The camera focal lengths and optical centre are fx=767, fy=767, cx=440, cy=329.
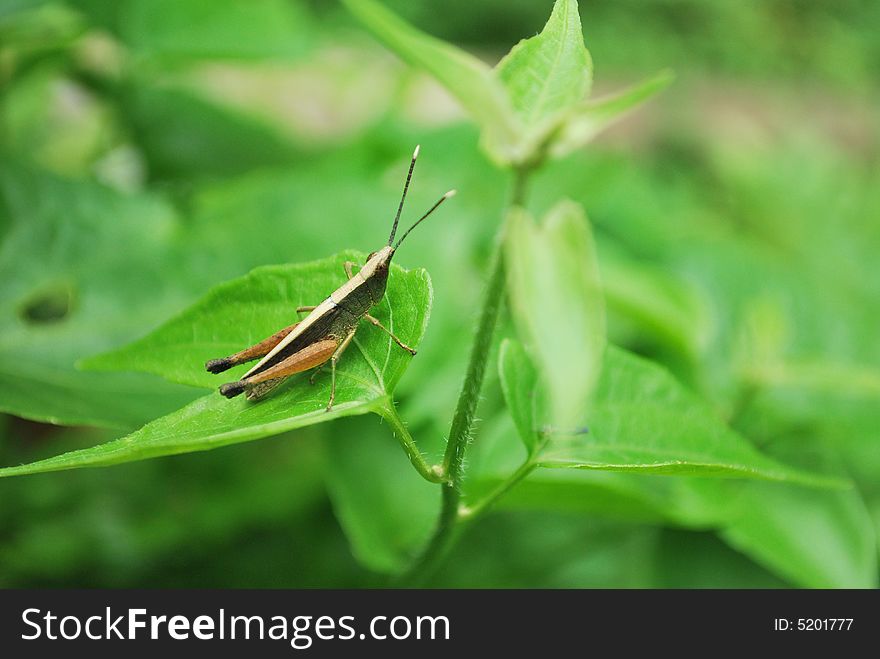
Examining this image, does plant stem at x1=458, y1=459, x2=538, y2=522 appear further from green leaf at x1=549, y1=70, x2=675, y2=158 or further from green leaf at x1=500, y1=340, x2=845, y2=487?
green leaf at x1=549, y1=70, x2=675, y2=158

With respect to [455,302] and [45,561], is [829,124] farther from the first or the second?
[45,561]

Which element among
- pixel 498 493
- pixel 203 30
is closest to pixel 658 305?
pixel 498 493

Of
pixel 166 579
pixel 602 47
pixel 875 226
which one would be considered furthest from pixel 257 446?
pixel 602 47

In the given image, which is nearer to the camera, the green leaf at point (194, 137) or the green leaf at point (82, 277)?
the green leaf at point (82, 277)

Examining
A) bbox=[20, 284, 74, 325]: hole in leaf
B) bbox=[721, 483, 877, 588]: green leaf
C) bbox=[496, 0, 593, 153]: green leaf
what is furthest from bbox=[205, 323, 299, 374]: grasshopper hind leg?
bbox=[721, 483, 877, 588]: green leaf

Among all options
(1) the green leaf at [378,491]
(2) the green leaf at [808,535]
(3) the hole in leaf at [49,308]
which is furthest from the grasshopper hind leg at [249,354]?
(2) the green leaf at [808,535]

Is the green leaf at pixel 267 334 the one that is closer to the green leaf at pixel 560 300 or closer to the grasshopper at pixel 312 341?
the grasshopper at pixel 312 341

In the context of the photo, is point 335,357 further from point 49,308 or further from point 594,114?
point 49,308
